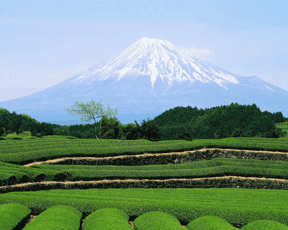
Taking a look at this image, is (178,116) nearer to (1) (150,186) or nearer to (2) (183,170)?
(2) (183,170)

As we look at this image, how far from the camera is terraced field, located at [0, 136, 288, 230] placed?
1010 centimetres

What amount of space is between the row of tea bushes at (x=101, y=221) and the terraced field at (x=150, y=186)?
4 cm

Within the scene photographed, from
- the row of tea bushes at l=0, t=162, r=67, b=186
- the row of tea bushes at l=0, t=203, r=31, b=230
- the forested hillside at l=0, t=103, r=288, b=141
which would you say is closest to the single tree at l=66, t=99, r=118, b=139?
the forested hillside at l=0, t=103, r=288, b=141

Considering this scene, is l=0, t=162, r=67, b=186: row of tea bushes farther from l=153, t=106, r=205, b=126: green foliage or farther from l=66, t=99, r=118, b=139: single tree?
l=153, t=106, r=205, b=126: green foliage

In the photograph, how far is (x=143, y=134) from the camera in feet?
129

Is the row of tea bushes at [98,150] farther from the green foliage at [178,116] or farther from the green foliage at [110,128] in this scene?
Result: the green foliage at [178,116]

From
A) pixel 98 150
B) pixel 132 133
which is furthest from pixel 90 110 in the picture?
pixel 98 150

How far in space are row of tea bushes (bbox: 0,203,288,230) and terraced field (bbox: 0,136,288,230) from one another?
0.13 ft

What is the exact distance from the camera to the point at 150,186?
64.6ft

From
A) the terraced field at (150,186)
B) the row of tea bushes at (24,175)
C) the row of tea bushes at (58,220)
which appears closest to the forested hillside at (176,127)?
the terraced field at (150,186)

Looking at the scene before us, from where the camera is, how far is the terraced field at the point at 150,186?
33.1 ft

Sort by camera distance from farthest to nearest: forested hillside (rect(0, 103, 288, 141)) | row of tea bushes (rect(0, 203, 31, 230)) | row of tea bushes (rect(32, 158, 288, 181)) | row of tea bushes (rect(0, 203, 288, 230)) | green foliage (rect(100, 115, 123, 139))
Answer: green foliage (rect(100, 115, 123, 139)) → forested hillside (rect(0, 103, 288, 141)) → row of tea bushes (rect(32, 158, 288, 181)) → row of tea bushes (rect(0, 203, 31, 230)) → row of tea bushes (rect(0, 203, 288, 230))

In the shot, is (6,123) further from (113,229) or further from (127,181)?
(113,229)

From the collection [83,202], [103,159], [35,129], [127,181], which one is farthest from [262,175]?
[35,129]
